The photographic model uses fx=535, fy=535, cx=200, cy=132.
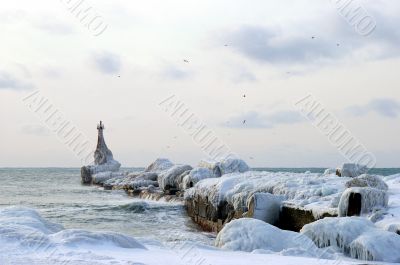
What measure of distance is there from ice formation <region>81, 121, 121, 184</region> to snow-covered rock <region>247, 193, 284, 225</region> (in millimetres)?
67203

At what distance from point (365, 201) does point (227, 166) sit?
24.3m

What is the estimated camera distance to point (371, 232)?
14203 millimetres

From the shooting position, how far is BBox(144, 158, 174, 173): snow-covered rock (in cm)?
6719

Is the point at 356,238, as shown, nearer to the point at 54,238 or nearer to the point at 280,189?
the point at 54,238

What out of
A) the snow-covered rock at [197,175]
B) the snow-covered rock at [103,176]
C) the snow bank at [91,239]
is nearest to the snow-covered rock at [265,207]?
the snow bank at [91,239]

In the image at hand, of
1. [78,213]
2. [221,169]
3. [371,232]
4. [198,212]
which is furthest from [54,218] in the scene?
[371,232]

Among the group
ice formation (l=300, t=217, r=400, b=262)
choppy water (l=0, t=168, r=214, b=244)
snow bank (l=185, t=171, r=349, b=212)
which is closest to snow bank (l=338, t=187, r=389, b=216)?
snow bank (l=185, t=171, r=349, b=212)

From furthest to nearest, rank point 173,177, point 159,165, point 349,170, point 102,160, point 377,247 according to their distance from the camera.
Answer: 1. point 102,160
2. point 159,165
3. point 173,177
4. point 349,170
5. point 377,247

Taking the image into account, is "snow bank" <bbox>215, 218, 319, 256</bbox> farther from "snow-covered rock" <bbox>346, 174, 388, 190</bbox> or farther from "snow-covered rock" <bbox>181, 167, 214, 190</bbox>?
"snow-covered rock" <bbox>181, 167, 214, 190</bbox>

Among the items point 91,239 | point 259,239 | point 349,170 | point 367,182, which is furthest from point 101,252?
point 349,170

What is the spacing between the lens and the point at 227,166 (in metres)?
41.3

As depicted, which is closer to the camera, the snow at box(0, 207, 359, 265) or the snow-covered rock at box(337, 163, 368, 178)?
the snow at box(0, 207, 359, 265)

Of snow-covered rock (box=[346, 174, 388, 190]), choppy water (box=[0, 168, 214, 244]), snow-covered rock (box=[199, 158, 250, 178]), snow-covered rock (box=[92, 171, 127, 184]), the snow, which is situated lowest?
choppy water (box=[0, 168, 214, 244])

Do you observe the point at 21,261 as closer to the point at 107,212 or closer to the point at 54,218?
the point at 54,218
